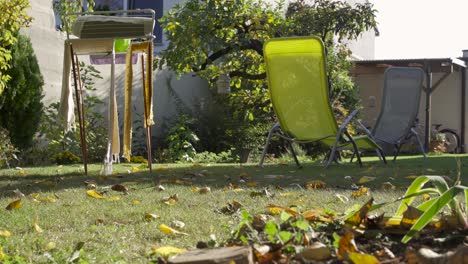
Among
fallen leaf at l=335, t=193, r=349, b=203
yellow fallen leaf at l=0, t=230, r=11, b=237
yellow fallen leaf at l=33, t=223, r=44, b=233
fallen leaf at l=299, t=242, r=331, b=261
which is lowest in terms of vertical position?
fallen leaf at l=335, t=193, r=349, b=203

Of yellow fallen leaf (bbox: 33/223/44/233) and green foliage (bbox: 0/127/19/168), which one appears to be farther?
green foliage (bbox: 0/127/19/168)

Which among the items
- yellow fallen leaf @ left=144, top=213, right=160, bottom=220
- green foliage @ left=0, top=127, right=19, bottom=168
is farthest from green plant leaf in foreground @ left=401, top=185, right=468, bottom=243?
green foliage @ left=0, top=127, right=19, bottom=168

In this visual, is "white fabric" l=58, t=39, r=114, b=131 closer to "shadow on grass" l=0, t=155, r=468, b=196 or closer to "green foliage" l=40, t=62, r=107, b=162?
"shadow on grass" l=0, t=155, r=468, b=196

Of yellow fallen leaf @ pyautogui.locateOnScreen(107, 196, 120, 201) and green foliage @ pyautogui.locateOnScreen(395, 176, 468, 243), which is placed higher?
green foliage @ pyautogui.locateOnScreen(395, 176, 468, 243)

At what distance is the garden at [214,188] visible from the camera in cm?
225

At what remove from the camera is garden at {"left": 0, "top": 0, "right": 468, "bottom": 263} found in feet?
7.39

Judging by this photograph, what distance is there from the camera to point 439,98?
21234mm

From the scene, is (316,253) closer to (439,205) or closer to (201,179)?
(439,205)

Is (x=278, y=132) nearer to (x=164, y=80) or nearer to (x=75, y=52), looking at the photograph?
(x=75, y=52)

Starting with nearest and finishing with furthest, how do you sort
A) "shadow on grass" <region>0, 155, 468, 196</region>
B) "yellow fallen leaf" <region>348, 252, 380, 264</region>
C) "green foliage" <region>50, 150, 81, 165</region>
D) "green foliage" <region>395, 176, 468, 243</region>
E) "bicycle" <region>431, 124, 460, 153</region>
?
"yellow fallen leaf" <region>348, 252, 380, 264</region> → "green foliage" <region>395, 176, 468, 243</region> → "shadow on grass" <region>0, 155, 468, 196</region> → "green foliage" <region>50, 150, 81, 165</region> → "bicycle" <region>431, 124, 460, 153</region>

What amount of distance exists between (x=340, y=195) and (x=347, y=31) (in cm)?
943

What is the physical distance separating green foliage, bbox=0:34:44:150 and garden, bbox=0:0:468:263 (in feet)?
0.04

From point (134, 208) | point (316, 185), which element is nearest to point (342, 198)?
point (316, 185)

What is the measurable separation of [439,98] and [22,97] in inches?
581
